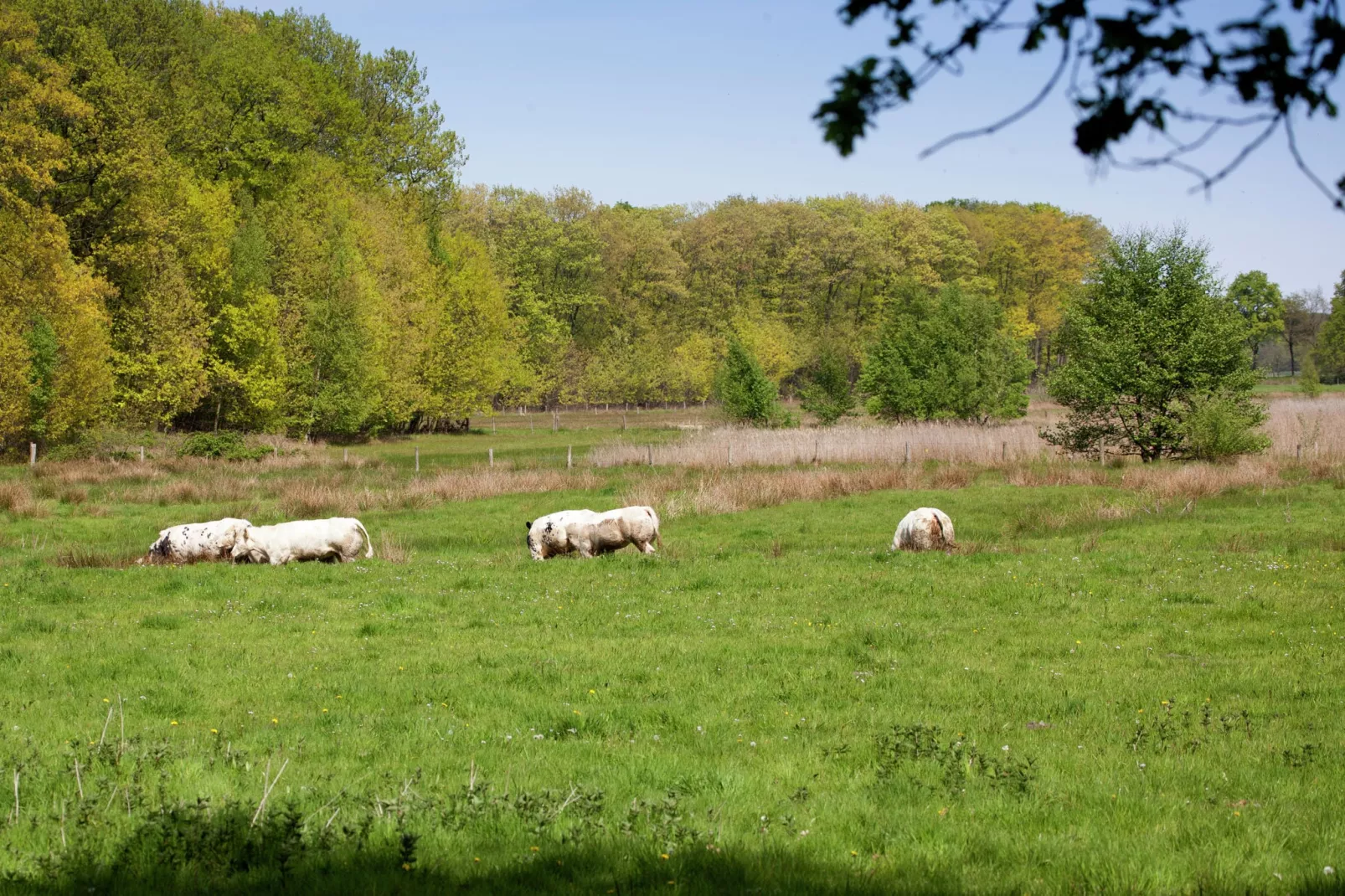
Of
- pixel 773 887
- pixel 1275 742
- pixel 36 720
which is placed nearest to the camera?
pixel 773 887

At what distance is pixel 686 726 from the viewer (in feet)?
30.1

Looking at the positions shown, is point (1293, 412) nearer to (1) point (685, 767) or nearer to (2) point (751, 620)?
(2) point (751, 620)

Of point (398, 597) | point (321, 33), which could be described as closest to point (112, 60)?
point (321, 33)

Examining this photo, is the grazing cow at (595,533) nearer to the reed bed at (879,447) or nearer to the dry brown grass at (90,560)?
the dry brown grass at (90,560)

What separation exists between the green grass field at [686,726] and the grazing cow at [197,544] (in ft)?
6.60

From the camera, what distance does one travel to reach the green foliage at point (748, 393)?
62.6 metres

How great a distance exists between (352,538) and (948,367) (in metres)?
44.2

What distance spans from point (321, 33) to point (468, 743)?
71.1 m

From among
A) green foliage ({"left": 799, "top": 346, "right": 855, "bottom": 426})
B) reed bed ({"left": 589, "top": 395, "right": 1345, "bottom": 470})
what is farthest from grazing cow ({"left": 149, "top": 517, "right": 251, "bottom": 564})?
green foliage ({"left": 799, "top": 346, "right": 855, "bottom": 426})

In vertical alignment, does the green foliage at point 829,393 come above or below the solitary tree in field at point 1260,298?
below

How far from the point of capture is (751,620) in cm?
1422

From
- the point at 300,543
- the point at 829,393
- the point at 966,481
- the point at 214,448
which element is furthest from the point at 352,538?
the point at 829,393

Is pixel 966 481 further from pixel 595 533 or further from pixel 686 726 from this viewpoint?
pixel 686 726

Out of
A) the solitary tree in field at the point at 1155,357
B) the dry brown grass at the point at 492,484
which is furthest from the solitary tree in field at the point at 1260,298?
the dry brown grass at the point at 492,484
